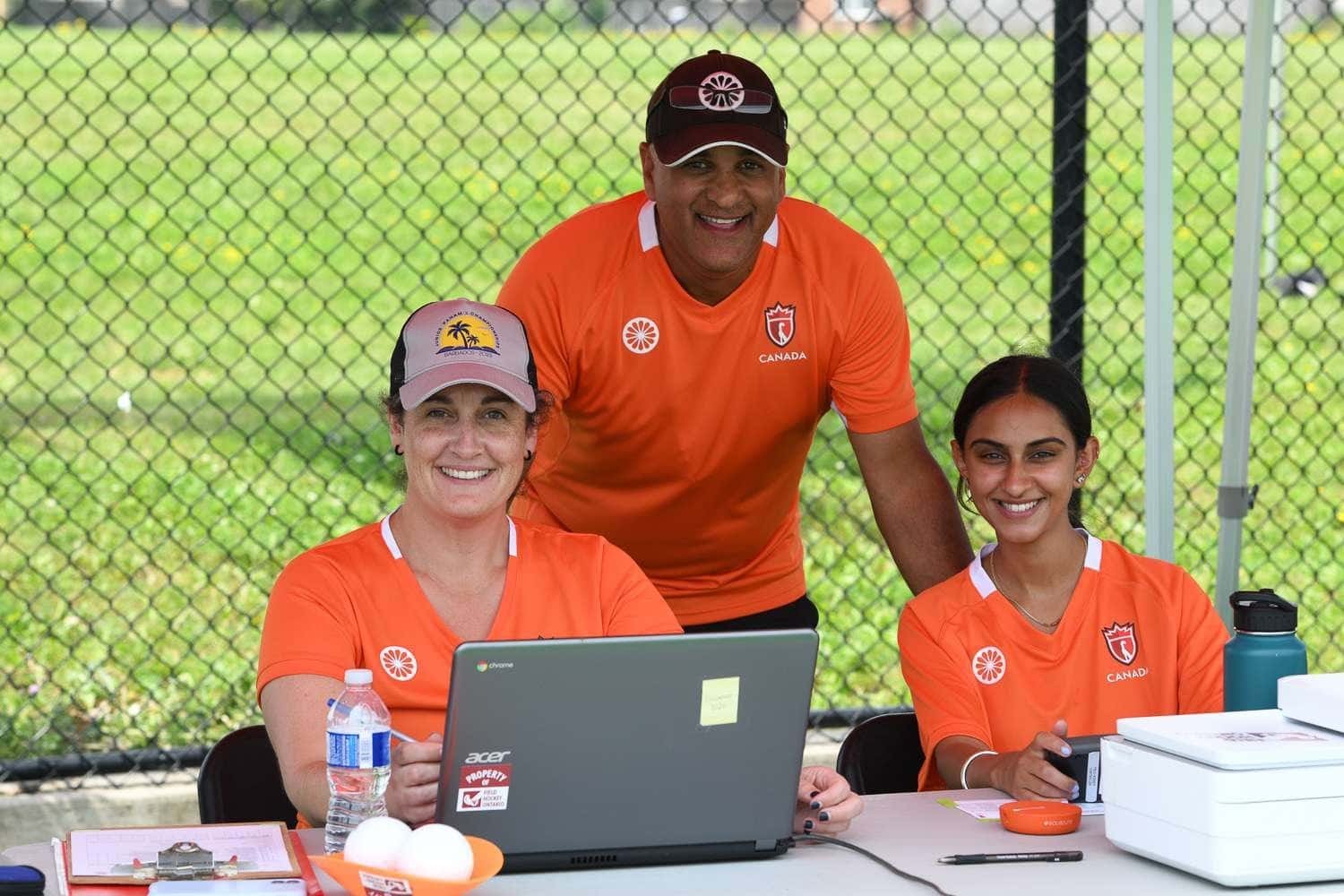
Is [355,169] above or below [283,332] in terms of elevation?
above

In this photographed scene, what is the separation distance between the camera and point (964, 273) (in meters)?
7.42

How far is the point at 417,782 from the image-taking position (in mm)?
2062

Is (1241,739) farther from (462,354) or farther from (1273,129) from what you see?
(1273,129)

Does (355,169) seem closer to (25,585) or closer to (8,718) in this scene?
(25,585)

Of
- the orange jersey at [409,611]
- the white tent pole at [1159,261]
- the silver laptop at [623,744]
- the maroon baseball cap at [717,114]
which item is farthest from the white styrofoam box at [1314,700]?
the maroon baseball cap at [717,114]

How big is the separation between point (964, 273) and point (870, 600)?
2.45 m

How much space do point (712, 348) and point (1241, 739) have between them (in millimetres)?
1243

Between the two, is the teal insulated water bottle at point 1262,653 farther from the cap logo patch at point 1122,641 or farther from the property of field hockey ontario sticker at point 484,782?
the property of field hockey ontario sticker at point 484,782

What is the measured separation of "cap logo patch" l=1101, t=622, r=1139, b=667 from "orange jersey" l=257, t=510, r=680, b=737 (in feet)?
2.22

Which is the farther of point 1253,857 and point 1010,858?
point 1010,858

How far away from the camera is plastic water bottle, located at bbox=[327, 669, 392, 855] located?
2072mm

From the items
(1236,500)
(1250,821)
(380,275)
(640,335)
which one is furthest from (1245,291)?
(380,275)

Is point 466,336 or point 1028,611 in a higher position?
point 466,336

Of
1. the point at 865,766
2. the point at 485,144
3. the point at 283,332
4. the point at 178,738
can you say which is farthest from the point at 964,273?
the point at 865,766
